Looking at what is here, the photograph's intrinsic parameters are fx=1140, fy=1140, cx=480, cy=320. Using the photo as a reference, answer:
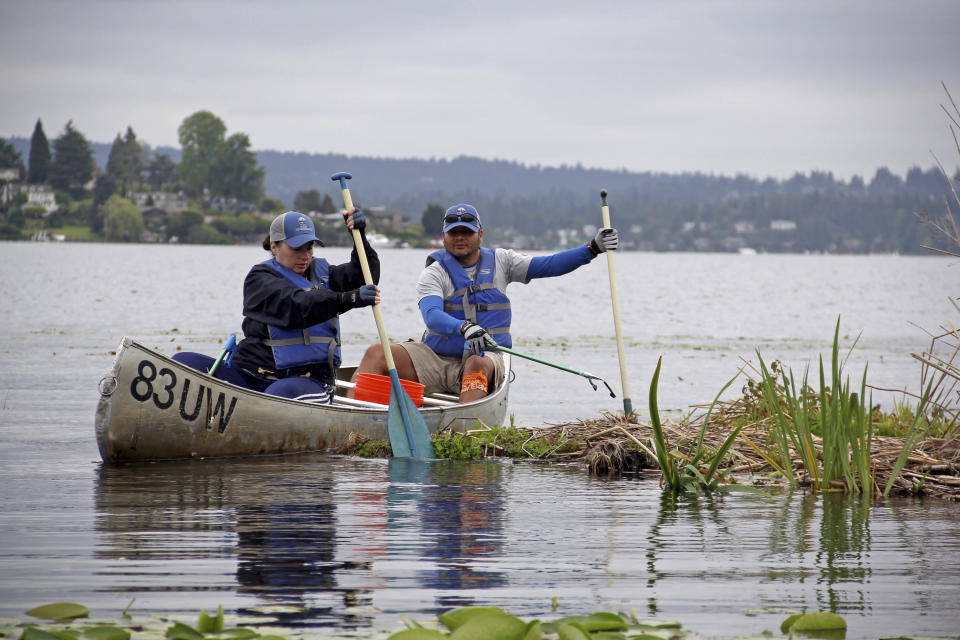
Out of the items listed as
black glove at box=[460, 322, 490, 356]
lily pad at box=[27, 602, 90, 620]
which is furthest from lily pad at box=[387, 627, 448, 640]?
black glove at box=[460, 322, 490, 356]

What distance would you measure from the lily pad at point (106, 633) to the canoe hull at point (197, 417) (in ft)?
14.3

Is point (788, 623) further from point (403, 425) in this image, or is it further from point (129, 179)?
point (129, 179)

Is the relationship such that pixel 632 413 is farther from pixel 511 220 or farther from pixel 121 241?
pixel 511 220

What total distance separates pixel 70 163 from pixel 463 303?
14229 centimetres

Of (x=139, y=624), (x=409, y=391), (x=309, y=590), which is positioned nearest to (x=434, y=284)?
(x=409, y=391)

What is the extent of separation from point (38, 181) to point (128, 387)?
5616 inches

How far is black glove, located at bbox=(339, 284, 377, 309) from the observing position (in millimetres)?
8047

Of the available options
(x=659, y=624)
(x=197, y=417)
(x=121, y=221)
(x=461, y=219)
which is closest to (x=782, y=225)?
(x=121, y=221)

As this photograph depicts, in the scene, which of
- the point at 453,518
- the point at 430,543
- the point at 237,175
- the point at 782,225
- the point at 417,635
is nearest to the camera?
the point at 417,635

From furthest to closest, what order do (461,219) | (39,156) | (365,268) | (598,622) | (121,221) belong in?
(39,156), (121,221), (461,219), (365,268), (598,622)

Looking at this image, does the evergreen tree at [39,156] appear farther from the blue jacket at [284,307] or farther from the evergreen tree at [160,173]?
the blue jacket at [284,307]

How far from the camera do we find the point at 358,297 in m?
8.05

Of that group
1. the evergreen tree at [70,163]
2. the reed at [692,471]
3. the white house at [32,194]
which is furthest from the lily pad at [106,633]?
the evergreen tree at [70,163]

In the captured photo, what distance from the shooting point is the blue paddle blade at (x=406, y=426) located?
8.62 m
